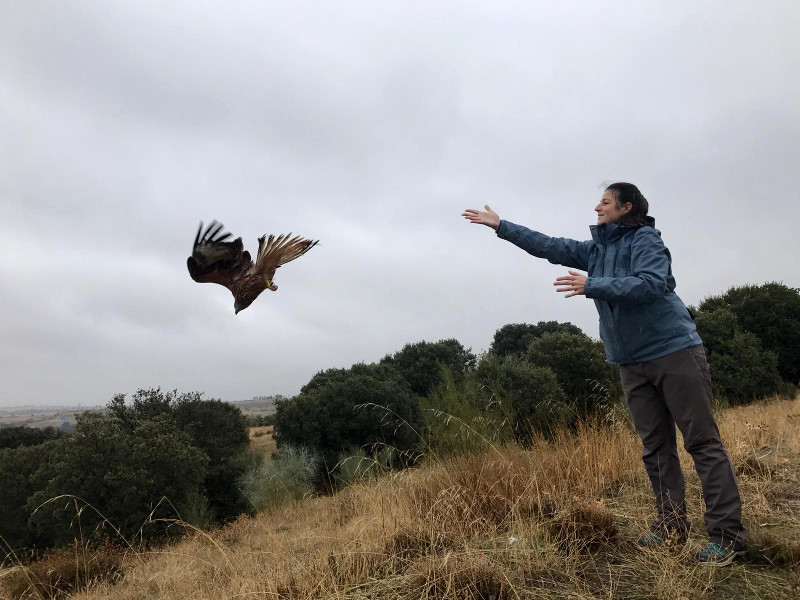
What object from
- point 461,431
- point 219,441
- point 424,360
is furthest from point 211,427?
point 461,431

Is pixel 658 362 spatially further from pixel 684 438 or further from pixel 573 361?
pixel 573 361

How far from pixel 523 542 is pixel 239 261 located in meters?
2.11

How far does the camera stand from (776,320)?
2241 centimetres

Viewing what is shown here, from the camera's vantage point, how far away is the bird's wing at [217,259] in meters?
2.52

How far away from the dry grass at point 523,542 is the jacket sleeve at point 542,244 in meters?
1.47

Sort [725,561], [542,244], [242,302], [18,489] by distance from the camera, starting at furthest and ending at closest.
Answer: [18,489], [542,244], [242,302], [725,561]

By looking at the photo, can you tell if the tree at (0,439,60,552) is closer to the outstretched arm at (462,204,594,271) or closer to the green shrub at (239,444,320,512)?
Answer: the green shrub at (239,444,320,512)

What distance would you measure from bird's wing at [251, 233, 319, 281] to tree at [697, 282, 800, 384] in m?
23.7

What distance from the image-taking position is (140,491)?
13.3 m

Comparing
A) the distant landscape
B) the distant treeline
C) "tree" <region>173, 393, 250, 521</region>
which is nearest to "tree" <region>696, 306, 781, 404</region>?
the distant treeline

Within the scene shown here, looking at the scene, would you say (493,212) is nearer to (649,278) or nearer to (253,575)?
(649,278)

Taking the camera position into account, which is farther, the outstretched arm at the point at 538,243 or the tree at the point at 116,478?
the tree at the point at 116,478

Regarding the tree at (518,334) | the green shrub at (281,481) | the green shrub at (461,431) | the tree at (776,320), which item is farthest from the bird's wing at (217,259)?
the tree at (518,334)

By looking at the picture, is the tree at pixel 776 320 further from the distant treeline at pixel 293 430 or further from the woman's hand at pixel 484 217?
the woman's hand at pixel 484 217
